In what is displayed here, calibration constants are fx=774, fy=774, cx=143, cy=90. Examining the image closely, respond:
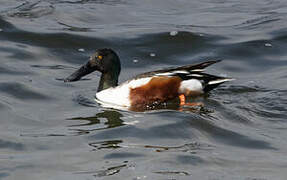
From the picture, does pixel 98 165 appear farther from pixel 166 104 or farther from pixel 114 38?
pixel 114 38

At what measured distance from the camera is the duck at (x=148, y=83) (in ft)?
30.6

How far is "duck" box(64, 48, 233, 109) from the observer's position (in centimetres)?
932

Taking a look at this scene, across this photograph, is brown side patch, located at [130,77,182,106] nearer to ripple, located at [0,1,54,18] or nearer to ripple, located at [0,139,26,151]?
ripple, located at [0,139,26,151]

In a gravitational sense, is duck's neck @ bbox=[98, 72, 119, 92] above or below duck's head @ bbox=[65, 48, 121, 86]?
below

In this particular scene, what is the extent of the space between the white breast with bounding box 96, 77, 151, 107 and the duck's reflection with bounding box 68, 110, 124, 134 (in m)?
0.27

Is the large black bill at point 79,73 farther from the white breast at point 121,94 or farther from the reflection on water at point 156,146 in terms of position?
the reflection on water at point 156,146

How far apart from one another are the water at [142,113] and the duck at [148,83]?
206 mm

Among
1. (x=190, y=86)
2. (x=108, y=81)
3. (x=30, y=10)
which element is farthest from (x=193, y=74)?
(x=30, y=10)

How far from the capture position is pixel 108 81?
981 centimetres

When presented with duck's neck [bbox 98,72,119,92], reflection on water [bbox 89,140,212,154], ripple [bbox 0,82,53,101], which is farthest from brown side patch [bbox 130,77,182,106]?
reflection on water [bbox 89,140,212,154]

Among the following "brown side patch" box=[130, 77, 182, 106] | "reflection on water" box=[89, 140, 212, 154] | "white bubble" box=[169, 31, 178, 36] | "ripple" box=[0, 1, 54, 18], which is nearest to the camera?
"reflection on water" box=[89, 140, 212, 154]

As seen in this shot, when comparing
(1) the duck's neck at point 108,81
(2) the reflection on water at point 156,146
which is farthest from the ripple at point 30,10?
(2) the reflection on water at point 156,146

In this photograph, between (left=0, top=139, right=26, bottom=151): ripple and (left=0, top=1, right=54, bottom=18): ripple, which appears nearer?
(left=0, top=139, right=26, bottom=151): ripple

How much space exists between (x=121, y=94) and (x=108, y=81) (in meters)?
0.50
